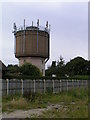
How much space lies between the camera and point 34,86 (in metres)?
24.1

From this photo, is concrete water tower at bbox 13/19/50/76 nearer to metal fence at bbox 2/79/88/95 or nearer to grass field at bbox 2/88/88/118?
metal fence at bbox 2/79/88/95

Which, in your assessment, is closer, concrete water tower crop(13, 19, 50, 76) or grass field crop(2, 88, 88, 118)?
grass field crop(2, 88, 88, 118)

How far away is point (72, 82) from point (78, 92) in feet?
13.5

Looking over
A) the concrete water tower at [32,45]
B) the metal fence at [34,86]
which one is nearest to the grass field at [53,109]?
the metal fence at [34,86]

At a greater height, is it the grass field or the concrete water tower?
the concrete water tower

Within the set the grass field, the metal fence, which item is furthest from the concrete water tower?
the grass field

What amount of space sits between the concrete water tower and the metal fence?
592 inches

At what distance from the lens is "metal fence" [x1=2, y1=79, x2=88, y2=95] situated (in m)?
21.7

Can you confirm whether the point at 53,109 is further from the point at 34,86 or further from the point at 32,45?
the point at 32,45

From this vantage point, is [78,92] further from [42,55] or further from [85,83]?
[42,55]

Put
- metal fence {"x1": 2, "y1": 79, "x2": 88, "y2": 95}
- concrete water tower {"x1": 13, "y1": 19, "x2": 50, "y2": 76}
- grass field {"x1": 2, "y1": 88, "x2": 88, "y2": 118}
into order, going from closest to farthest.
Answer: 1. grass field {"x1": 2, "y1": 88, "x2": 88, "y2": 118}
2. metal fence {"x1": 2, "y1": 79, "x2": 88, "y2": 95}
3. concrete water tower {"x1": 13, "y1": 19, "x2": 50, "y2": 76}

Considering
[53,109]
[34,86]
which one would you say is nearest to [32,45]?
[34,86]

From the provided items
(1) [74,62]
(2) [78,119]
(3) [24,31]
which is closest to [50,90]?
(2) [78,119]

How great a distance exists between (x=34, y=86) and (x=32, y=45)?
21.3 meters
